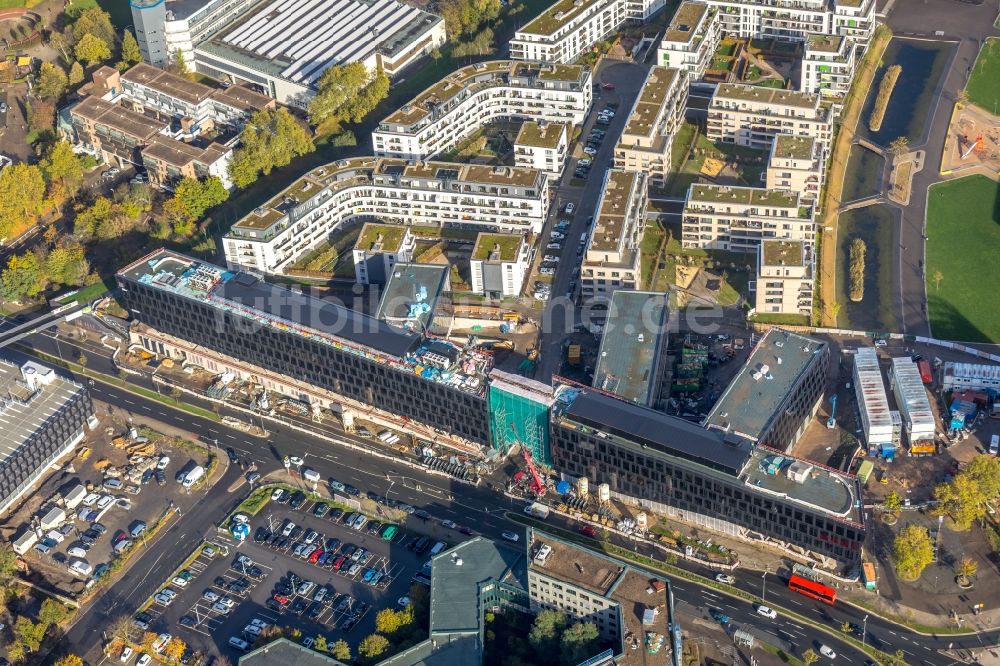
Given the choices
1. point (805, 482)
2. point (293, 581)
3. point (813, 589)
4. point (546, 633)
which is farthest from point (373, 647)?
point (805, 482)

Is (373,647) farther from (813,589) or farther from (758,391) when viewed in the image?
(758,391)

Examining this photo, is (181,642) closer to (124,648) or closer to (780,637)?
(124,648)

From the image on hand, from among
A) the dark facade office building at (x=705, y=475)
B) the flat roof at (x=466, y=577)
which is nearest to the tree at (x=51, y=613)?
the flat roof at (x=466, y=577)

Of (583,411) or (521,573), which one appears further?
(583,411)

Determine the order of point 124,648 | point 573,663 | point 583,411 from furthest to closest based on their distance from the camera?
point 583,411
point 124,648
point 573,663

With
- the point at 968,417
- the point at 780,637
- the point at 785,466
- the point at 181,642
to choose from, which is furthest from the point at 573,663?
the point at 968,417

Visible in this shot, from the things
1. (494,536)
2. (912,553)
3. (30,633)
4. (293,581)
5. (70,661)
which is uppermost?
(912,553)
